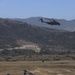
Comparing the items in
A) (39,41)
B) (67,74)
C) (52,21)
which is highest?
(52,21)

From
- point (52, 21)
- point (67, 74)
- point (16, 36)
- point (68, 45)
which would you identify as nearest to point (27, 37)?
point (16, 36)

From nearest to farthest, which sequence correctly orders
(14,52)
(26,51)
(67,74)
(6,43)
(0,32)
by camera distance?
(67,74) → (14,52) → (26,51) → (6,43) → (0,32)

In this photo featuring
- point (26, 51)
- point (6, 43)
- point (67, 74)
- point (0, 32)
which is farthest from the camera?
point (0, 32)

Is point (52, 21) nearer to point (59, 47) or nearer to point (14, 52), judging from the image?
point (14, 52)

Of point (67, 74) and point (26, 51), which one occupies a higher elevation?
point (67, 74)

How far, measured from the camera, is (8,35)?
190m

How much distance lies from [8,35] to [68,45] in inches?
1315

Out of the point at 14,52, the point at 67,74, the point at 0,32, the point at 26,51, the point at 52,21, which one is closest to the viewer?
the point at 52,21

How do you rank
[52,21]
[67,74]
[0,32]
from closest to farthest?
[52,21], [67,74], [0,32]

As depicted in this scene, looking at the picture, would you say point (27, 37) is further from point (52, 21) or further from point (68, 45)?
point (52, 21)

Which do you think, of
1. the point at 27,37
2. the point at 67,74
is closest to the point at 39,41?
the point at 27,37

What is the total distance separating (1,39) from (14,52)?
1765 inches

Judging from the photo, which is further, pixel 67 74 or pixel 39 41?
pixel 39 41

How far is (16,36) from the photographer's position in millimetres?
196125
